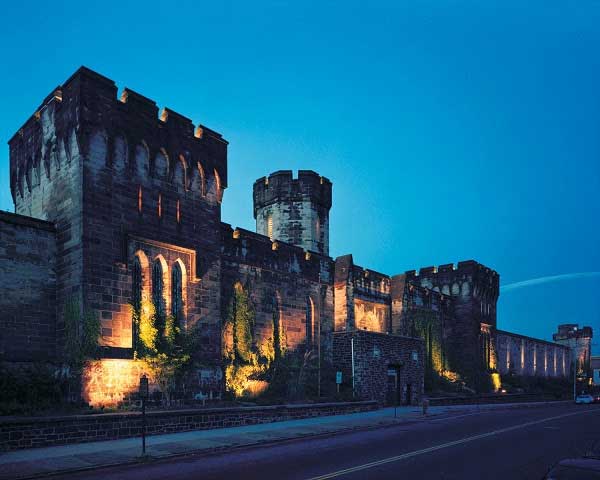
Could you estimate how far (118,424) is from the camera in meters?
17.7

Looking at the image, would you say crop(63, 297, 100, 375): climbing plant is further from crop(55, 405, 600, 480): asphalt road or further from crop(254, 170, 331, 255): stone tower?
crop(254, 170, 331, 255): stone tower

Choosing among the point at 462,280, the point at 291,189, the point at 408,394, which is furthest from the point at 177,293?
the point at 462,280

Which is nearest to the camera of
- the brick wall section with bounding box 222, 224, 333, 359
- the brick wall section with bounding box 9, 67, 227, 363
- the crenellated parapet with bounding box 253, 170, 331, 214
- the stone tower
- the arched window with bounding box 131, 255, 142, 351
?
the brick wall section with bounding box 9, 67, 227, 363

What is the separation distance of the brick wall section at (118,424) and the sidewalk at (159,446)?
335 millimetres

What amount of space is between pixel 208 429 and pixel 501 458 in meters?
10.3

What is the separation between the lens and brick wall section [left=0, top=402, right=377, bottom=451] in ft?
50.4

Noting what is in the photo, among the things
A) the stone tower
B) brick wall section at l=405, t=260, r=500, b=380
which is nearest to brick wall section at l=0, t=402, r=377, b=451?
the stone tower

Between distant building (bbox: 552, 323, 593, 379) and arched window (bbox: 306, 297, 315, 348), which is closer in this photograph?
arched window (bbox: 306, 297, 315, 348)

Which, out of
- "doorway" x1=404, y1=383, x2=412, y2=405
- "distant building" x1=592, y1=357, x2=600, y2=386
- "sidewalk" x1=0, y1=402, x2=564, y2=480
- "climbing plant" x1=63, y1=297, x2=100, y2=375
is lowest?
"distant building" x1=592, y1=357, x2=600, y2=386

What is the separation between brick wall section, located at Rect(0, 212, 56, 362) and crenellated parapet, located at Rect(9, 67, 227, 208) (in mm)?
2986

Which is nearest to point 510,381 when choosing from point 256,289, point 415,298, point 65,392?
point 415,298

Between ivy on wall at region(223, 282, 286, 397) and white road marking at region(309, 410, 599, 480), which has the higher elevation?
ivy on wall at region(223, 282, 286, 397)

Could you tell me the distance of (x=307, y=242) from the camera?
41188mm

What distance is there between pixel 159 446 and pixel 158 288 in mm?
8370
